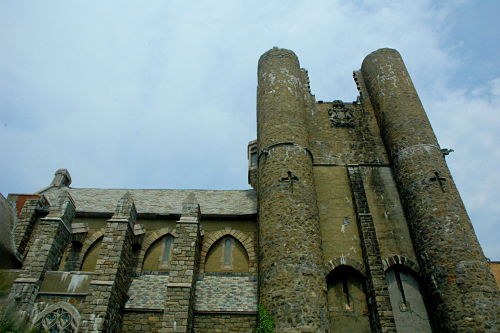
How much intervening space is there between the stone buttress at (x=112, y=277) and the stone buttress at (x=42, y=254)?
2.05 metres

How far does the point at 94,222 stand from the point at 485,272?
1609 cm

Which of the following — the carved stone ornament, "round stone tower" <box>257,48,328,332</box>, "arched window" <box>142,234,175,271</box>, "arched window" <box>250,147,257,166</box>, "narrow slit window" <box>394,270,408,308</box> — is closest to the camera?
"round stone tower" <box>257,48,328,332</box>

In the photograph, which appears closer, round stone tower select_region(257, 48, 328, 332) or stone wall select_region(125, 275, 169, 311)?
round stone tower select_region(257, 48, 328, 332)

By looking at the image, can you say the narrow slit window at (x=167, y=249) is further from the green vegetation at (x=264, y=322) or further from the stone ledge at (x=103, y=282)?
the green vegetation at (x=264, y=322)

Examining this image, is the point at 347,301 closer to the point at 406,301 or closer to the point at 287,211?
the point at 406,301

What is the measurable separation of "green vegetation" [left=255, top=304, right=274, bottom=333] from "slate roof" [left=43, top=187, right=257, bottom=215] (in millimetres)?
5315

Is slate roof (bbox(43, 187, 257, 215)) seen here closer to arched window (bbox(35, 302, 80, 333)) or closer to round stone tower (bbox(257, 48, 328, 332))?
round stone tower (bbox(257, 48, 328, 332))

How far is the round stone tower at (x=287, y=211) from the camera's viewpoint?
510 inches

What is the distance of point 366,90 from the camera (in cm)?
2238

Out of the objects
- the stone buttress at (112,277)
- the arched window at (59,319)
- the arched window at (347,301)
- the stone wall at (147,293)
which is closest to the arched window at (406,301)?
the arched window at (347,301)

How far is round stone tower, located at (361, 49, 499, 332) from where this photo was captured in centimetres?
1312

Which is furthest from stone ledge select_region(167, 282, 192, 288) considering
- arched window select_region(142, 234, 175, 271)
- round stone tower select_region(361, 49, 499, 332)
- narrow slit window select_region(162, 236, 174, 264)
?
round stone tower select_region(361, 49, 499, 332)

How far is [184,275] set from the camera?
14.1 meters

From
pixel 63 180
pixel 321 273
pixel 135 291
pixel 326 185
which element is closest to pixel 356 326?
pixel 321 273
